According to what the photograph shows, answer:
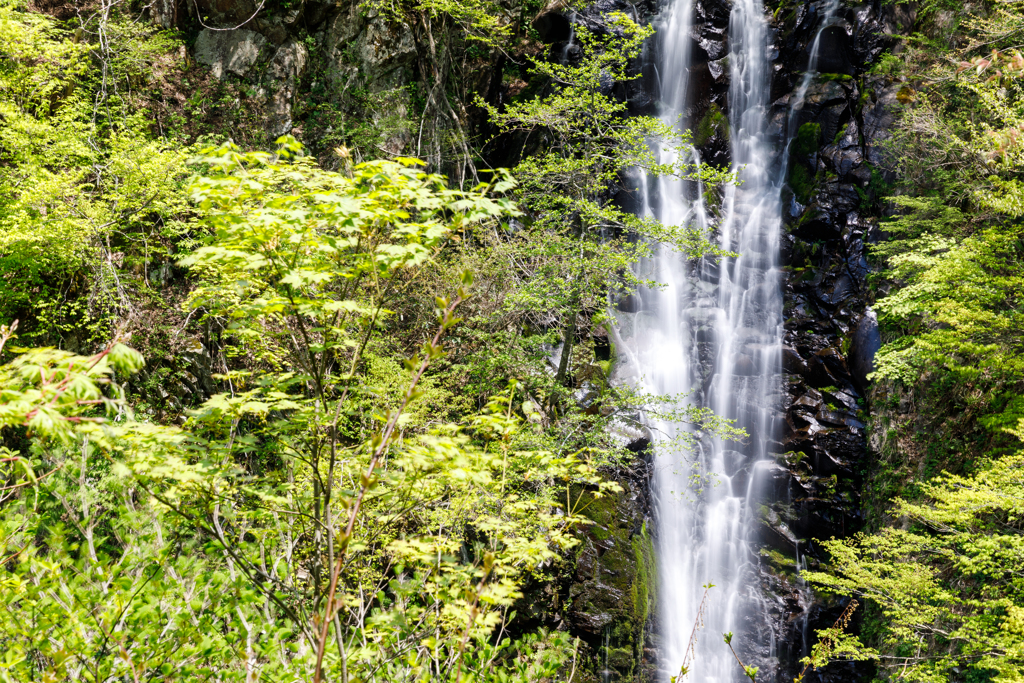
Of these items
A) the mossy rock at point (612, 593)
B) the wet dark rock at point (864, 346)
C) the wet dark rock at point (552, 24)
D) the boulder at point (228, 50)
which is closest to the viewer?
the mossy rock at point (612, 593)

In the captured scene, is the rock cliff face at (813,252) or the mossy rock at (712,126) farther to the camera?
the mossy rock at (712,126)

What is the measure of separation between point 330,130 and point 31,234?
626 centimetres

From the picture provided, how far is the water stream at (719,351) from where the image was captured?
10.9 m

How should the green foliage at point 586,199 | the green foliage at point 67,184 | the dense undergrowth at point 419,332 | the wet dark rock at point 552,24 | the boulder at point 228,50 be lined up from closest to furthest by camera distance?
the dense undergrowth at point 419,332 < the green foliage at point 67,184 < the green foliage at point 586,199 < the boulder at point 228,50 < the wet dark rock at point 552,24

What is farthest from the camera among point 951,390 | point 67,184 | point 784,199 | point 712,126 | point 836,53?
point 712,126

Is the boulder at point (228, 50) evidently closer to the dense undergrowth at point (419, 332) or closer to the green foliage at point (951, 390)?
the dense undergrowth at point (419, 332)

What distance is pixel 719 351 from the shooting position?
12859mm

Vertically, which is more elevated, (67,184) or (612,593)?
(67,184)

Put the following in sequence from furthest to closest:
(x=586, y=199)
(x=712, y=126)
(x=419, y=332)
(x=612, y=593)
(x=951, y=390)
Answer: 1. (x=712, y=126)
2. (x=419, y=332)
3. (x=951, y=390)
4. (x=612, y=593)
5. (x=586, y=199)

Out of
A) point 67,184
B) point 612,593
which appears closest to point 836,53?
point 612,593

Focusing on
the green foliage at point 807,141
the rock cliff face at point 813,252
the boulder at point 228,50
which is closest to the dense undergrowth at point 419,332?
the boulder at point 228,50

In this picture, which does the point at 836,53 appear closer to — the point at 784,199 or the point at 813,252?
the point at 784,199

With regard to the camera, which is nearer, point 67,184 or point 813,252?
point 67,184

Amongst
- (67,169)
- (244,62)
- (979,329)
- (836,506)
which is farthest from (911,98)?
(67,169)
